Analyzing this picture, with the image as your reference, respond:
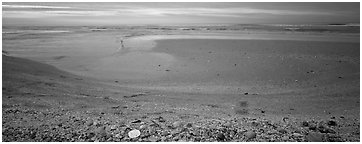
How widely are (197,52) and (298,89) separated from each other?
4241mm

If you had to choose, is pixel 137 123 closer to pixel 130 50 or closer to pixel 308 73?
pixel 308 73

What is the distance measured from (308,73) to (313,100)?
168 cm

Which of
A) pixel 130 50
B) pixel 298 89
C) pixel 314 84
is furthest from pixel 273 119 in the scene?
pixel 130 50

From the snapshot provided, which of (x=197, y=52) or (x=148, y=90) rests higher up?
(x=197, y=52)

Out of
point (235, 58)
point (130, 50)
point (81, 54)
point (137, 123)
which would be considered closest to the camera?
point (137, 123)

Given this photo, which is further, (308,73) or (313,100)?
(308,73)

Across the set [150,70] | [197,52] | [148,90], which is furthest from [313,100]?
[197,52]

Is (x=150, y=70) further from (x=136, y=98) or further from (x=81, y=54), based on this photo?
(x=81, y=54)

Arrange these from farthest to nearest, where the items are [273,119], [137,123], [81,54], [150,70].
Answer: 1. [81,54]
2. [150,70]
3. [273,119]
4. [137,123]

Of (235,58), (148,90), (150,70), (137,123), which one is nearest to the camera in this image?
(137,123)


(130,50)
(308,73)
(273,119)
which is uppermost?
(130,50)

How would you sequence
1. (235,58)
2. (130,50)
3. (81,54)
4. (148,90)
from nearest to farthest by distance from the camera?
(148,90)
(235,58)
(81,54)
(130,50)

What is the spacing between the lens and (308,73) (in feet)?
21.0

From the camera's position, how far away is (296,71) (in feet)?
21.6
